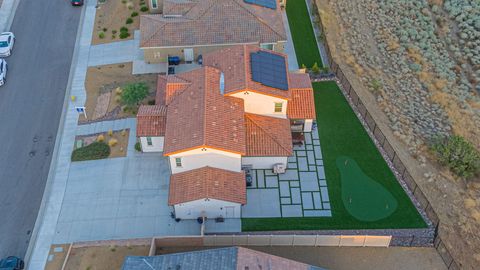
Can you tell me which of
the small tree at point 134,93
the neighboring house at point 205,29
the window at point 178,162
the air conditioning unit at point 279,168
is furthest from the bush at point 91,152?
the air conditioning unit at point 279,168

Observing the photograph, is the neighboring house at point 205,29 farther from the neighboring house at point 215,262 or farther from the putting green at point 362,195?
the neighboring house at point 215,262

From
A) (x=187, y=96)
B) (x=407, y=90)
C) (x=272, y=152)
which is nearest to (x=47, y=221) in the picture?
(x=187, y=96)

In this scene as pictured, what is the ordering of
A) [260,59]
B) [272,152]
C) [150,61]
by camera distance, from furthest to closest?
[150,61]
[260,59]
[272,152]

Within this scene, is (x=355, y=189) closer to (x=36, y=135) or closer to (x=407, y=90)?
(x=407, y=90)

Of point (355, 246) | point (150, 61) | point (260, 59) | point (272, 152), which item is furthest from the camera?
point (150, 61)

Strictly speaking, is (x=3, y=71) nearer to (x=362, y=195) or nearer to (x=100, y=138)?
(x=100, y=138)
